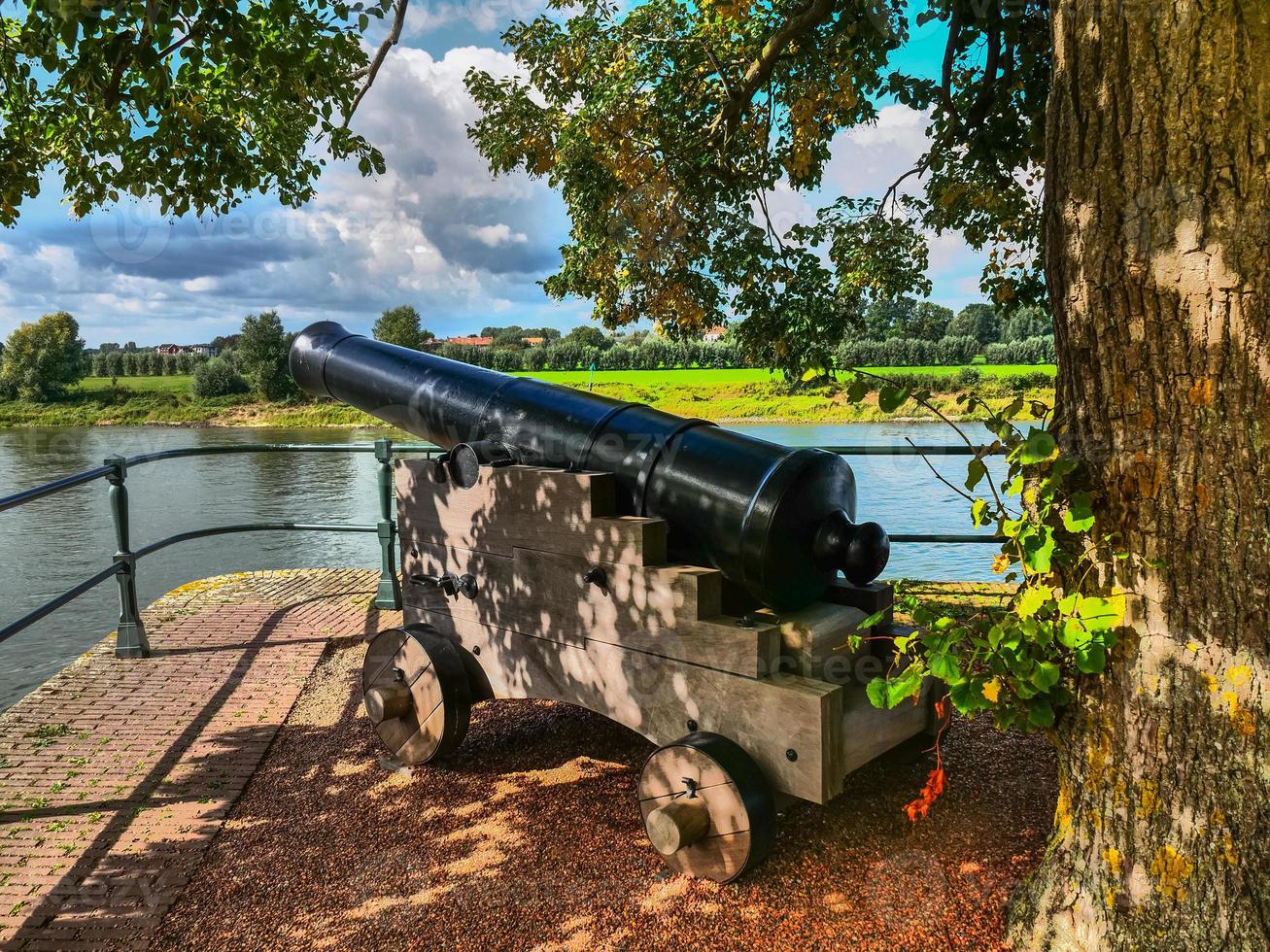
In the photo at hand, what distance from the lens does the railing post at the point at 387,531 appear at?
5.67 meters

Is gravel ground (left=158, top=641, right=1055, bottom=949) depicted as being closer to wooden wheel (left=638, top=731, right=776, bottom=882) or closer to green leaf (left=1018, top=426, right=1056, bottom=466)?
wooden wheel (left=638, top=731, right=776, bottom=882)

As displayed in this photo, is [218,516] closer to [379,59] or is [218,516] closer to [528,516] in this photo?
[379,59]

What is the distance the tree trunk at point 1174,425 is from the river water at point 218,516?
160 centimetres

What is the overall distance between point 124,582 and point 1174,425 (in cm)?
518

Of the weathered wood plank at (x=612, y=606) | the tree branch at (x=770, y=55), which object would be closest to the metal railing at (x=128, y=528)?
the weathered wood plank at (x=612, y=606)

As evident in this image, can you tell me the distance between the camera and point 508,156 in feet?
24.7

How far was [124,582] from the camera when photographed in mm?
4863

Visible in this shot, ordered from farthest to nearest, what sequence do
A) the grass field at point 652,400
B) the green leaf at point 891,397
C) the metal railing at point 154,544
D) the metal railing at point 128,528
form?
the grass field at point 652,400, the metal railing at point 154,544, the metal railing at point 128,528, the green leaf at point 891,397

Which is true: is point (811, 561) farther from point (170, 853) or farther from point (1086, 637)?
point (170, 853)

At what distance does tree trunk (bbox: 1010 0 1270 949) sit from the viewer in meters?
1.87

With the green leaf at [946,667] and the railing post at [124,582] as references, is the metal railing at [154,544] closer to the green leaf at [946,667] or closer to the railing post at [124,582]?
the railing post at [124,582]

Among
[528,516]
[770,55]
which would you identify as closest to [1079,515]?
[528,516]

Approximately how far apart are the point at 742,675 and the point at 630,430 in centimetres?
100

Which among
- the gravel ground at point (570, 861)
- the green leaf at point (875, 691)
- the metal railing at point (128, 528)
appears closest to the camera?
the green leaf at point (875, 691)
